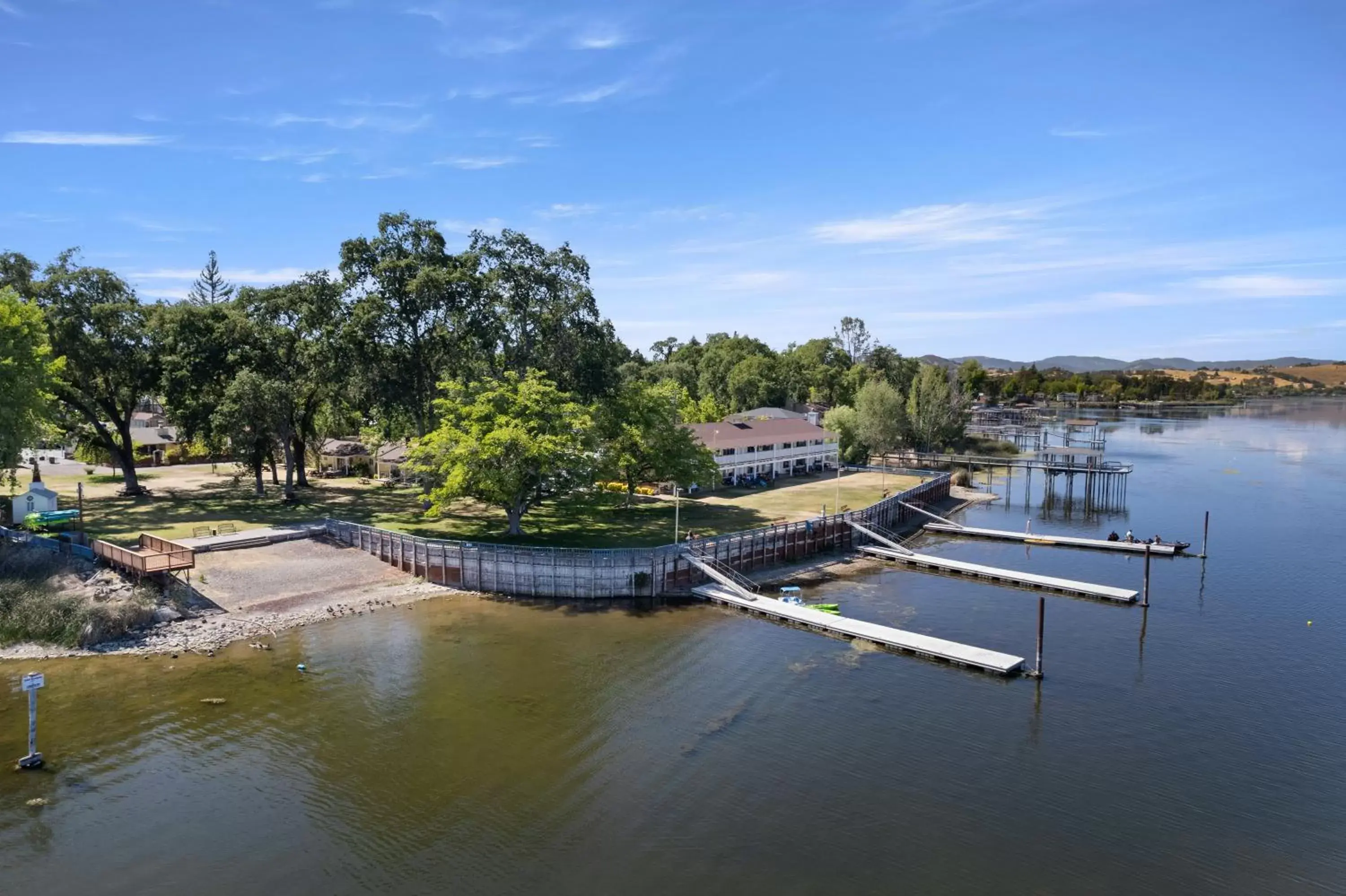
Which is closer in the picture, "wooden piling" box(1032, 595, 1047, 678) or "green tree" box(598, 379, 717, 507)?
"wooden piling" box(1032, 595, 1047, 678)

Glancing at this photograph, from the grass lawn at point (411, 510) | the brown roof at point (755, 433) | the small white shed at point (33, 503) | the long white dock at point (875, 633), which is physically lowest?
the long white dock at point (875, 633)

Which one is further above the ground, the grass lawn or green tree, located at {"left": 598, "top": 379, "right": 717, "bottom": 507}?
green tree, located at {"left": 598, "top": 379, "right": 717, "bottom": 507}

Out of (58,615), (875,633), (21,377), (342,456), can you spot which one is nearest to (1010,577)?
(875,633)

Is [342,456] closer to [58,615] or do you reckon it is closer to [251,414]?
[251,414]

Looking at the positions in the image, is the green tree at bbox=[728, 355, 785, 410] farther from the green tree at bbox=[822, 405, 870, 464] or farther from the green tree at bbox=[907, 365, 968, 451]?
the green tree at bbox=[822, 405, 870, 464]

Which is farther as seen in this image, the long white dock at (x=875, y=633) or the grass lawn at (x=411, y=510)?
the grass lawn at (x=411, y=510)

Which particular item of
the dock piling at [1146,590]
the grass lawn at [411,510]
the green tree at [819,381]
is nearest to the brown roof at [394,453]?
the grass lawn at [411,510]

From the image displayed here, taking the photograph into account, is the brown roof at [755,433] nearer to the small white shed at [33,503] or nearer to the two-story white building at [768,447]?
the two-story white building at [768,447]

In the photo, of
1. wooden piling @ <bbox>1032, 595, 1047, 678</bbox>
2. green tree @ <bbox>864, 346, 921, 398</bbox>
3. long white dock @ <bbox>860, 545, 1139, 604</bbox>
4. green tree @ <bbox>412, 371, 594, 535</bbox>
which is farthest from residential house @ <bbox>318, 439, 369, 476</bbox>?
green tree @ <bbox>864, 346, 921, 398</bbox>
